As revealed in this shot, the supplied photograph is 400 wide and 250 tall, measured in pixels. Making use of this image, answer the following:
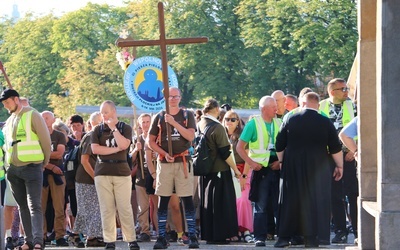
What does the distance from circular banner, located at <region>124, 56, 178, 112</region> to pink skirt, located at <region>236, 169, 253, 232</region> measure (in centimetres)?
171

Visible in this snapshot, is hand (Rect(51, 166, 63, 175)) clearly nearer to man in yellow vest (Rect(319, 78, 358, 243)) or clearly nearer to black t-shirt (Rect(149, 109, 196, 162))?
black t-shirt (Rect(149, 109, 196, 162))

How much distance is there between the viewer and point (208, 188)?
15195mm

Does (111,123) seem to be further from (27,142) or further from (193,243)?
(193,243)

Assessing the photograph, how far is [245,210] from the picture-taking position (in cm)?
1603

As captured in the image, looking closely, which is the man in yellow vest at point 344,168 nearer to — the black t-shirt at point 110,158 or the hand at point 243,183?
the hand at point 243,183

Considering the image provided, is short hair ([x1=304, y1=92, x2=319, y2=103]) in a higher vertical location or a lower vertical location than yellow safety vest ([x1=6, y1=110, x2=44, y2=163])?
higher

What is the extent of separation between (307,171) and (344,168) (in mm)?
1241

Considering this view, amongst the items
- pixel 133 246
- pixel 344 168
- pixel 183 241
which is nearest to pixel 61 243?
pixel 183 241

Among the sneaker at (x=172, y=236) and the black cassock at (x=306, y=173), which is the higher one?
the black cassock at (x=306, y=173)

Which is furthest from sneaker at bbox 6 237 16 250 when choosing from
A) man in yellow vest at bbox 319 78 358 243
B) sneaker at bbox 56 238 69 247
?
man in yellow vest at bbox 319 78 358 243

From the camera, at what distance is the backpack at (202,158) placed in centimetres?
1479

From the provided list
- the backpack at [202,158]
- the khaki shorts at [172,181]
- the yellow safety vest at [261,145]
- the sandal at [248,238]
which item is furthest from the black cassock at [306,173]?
the sandal at [248,238]

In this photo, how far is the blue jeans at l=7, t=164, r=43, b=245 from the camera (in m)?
13.5

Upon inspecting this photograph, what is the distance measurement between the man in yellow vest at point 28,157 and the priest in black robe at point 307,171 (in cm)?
288
